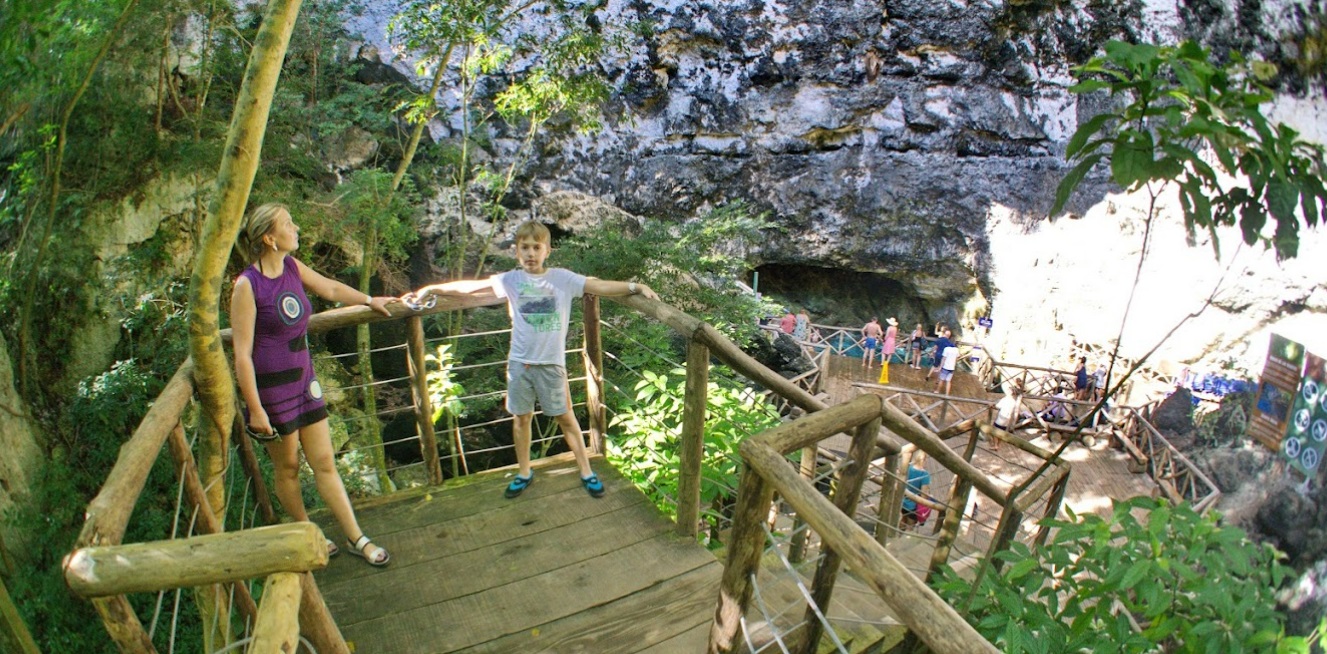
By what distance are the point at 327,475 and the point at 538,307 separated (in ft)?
2.78

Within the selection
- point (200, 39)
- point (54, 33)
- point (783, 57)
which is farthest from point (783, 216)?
point (54, 33)

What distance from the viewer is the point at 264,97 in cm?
167

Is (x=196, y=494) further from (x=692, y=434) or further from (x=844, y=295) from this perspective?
(x=844, y=295)

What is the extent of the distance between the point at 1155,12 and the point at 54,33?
14273 mm

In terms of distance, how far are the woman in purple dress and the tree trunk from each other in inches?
2.3

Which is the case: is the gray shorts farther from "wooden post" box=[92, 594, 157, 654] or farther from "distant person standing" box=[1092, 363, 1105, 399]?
"distant person standing" box=[1092, 363, 1105, 399]

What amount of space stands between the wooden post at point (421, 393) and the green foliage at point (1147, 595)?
1.87 meters

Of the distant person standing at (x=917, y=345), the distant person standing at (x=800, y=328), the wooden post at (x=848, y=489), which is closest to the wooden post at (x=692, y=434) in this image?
the wooden post at (x=848, y=489)

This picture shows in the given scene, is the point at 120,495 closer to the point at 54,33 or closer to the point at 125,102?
the point at 54,33

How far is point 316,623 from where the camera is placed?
4.17 ft

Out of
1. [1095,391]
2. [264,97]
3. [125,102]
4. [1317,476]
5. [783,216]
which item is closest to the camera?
[264,97]

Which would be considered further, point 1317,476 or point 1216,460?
point 1216,460

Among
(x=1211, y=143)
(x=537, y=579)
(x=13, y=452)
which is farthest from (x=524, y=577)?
(x=13, y=452)

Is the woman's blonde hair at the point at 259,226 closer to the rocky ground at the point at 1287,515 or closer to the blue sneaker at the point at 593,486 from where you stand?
the blue sneaker at the point at 593,486
